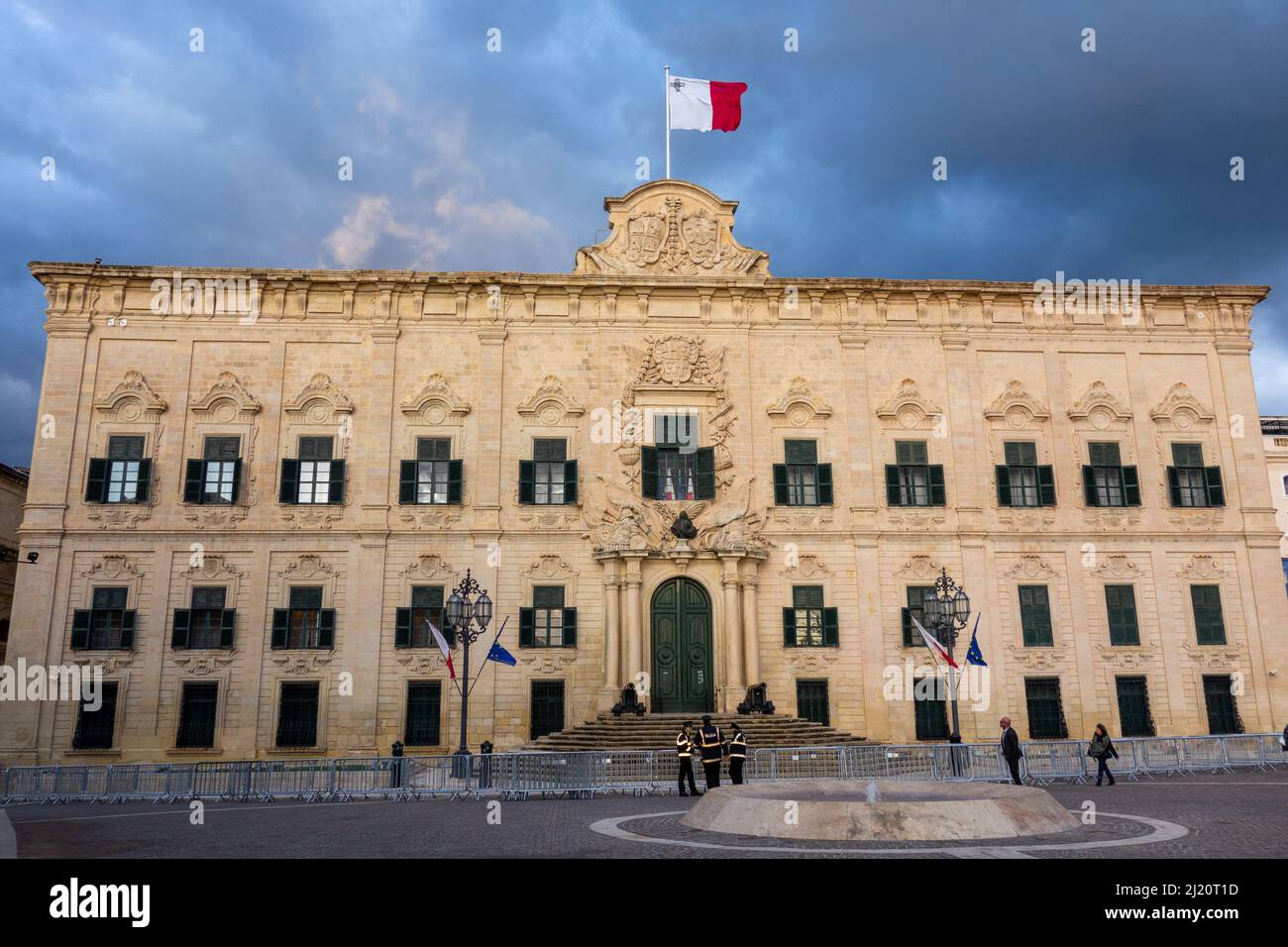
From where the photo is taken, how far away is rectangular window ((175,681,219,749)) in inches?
1012

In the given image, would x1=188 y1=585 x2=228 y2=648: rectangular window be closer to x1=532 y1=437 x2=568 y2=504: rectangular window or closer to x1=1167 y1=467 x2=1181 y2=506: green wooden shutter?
x1=532 y1=437 x2=568 y2=504: rectangular window

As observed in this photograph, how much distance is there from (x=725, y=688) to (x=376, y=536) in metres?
11.1

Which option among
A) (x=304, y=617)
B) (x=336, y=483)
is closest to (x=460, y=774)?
(x=304, y=617)

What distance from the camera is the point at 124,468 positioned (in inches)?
1080

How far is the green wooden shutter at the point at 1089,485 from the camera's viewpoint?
95.0 feet

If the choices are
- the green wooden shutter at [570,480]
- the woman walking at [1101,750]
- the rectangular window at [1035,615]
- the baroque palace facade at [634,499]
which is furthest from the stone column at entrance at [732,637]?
the woman walking at [1101,750]

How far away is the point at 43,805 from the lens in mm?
18234

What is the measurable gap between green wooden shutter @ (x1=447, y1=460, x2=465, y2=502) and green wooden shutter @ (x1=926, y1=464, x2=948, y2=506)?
14507 millimetres

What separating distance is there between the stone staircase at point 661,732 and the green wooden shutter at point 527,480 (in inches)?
270

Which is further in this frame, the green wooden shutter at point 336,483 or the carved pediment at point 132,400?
the carved pediment at point 132,400

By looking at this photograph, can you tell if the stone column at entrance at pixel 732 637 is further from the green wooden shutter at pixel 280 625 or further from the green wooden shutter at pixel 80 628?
the green wooden shutter at pixel 80 628

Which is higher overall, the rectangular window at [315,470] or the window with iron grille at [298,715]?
the rectangular window at [315,470]

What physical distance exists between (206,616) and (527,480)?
32.8 feet

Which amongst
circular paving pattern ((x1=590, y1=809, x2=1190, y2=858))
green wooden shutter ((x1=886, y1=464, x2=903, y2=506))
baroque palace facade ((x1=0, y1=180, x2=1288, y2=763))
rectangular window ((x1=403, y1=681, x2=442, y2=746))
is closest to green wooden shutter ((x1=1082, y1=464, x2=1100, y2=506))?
baroque palace facade ((x1=0, y1=180, x2=1288, y2=763))
